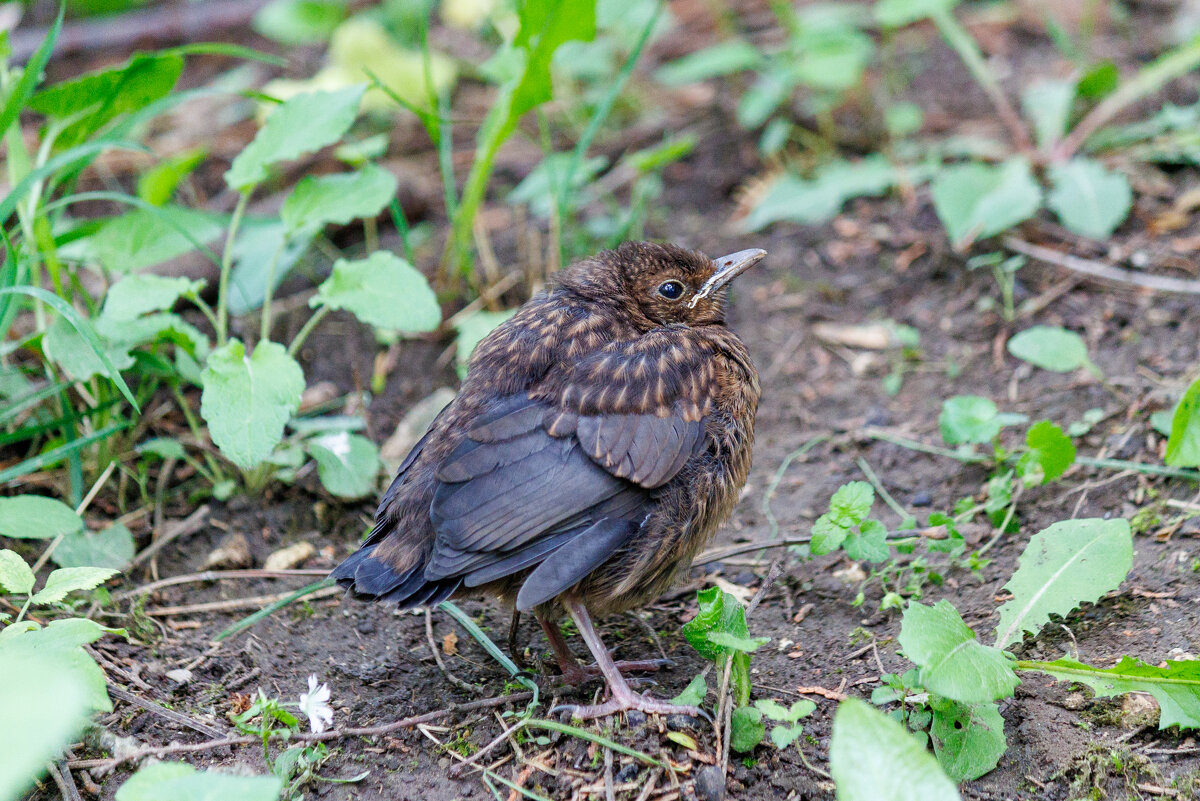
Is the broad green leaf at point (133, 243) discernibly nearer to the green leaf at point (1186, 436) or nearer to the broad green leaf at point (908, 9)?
the green leaf at point (1186, 436)

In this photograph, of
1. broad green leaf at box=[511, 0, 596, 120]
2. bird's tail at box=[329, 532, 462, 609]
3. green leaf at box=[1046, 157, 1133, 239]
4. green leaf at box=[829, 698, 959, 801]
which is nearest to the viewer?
green leaf at box=[829, 698, 959, 801]

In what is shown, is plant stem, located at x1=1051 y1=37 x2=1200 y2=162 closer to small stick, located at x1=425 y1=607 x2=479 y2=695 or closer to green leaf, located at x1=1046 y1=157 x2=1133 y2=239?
Result: green leaf, located at x1=1046 y1=157 x2=1133 y2=239

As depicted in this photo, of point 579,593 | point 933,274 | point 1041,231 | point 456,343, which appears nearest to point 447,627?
point 579,593

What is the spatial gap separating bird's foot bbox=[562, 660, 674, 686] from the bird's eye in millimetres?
1256

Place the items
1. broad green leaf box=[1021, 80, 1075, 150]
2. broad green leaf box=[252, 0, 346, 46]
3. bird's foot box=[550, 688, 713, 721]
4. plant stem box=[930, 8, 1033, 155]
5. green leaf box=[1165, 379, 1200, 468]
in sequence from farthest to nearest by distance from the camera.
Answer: broad green leaf box=[252, 0, 346, 46], plant stem box=[930, 8, 1033, 155], broad green leaf box=[1021, 80, 1075, 150], green leaf box=[1165, 379, 1200, 468], bird's foot box=[550, 688, 713, 721]

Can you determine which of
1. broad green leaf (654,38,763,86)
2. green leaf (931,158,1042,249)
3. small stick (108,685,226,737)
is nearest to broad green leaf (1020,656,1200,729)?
small stick (108,685,226,737)

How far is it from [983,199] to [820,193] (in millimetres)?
797

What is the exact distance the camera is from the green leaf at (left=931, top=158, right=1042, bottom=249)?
186 inches

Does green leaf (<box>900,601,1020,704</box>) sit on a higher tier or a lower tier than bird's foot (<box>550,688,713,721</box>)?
higher

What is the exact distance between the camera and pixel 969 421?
12.0 ft

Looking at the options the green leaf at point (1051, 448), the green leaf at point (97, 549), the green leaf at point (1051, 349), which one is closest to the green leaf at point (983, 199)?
the green leaf at point (1051, 349)

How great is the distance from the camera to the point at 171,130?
6555 mm

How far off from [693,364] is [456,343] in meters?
1.67

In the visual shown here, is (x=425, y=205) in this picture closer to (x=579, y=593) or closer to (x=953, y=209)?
(x=953, y=209)
